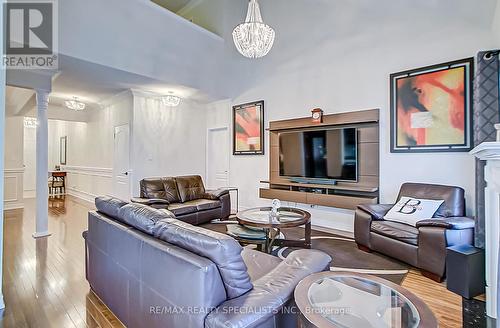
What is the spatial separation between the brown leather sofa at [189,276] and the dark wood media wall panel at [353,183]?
2698 mm

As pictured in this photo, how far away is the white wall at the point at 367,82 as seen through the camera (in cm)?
360

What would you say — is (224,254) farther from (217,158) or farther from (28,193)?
(28,193)

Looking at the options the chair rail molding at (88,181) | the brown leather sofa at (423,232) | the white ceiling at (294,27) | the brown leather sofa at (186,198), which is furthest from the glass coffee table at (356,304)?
the chair rail molding at (88,181)

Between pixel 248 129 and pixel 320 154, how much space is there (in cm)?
197

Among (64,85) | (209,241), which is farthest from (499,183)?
(64,85)

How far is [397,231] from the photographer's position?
125 inches

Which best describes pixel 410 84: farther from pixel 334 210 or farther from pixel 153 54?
pixel 153 54

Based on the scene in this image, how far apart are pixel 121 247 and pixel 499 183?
2756mm

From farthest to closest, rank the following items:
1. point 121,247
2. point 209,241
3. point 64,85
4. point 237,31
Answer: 1. point 64,85
2. point 237,31
3. point 121,247
4. point 209,241

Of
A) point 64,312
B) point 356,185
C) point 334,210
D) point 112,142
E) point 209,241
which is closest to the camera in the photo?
point 209,241

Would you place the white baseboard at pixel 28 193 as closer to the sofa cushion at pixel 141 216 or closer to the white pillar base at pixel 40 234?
the white pillar base at pixel 40 234

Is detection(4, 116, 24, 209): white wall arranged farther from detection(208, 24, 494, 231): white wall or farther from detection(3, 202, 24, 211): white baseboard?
detection(208, 24, 494, 231): white wall

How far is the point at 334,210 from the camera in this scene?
15.9ft

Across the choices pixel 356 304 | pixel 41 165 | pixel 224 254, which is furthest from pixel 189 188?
pixel 356 304
